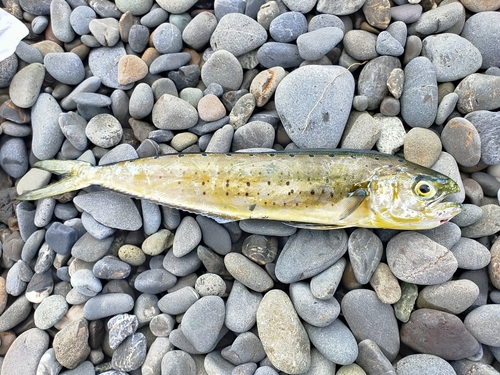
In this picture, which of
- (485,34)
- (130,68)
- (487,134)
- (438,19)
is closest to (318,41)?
(438,19)

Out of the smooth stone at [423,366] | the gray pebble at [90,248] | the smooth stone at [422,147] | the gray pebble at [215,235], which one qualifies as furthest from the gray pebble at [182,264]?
the smooth stone at [422,147]

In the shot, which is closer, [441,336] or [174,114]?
[441,336]

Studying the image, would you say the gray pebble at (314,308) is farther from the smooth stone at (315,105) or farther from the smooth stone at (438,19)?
the smooth stone at (438,19)

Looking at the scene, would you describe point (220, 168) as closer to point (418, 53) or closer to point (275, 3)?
point (275, 3)

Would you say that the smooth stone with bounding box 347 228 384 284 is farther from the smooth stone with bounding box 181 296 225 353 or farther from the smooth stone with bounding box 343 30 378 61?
the smooth stone with bounding box 343 30 378 61

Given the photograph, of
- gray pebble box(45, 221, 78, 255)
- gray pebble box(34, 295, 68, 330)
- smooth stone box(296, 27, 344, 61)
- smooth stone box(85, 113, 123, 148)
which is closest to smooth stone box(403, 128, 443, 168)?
smooth stone box(296, 27, 344, 61)

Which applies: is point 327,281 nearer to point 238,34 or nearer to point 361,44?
point 361,44

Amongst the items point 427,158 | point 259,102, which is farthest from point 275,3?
point 427,158
